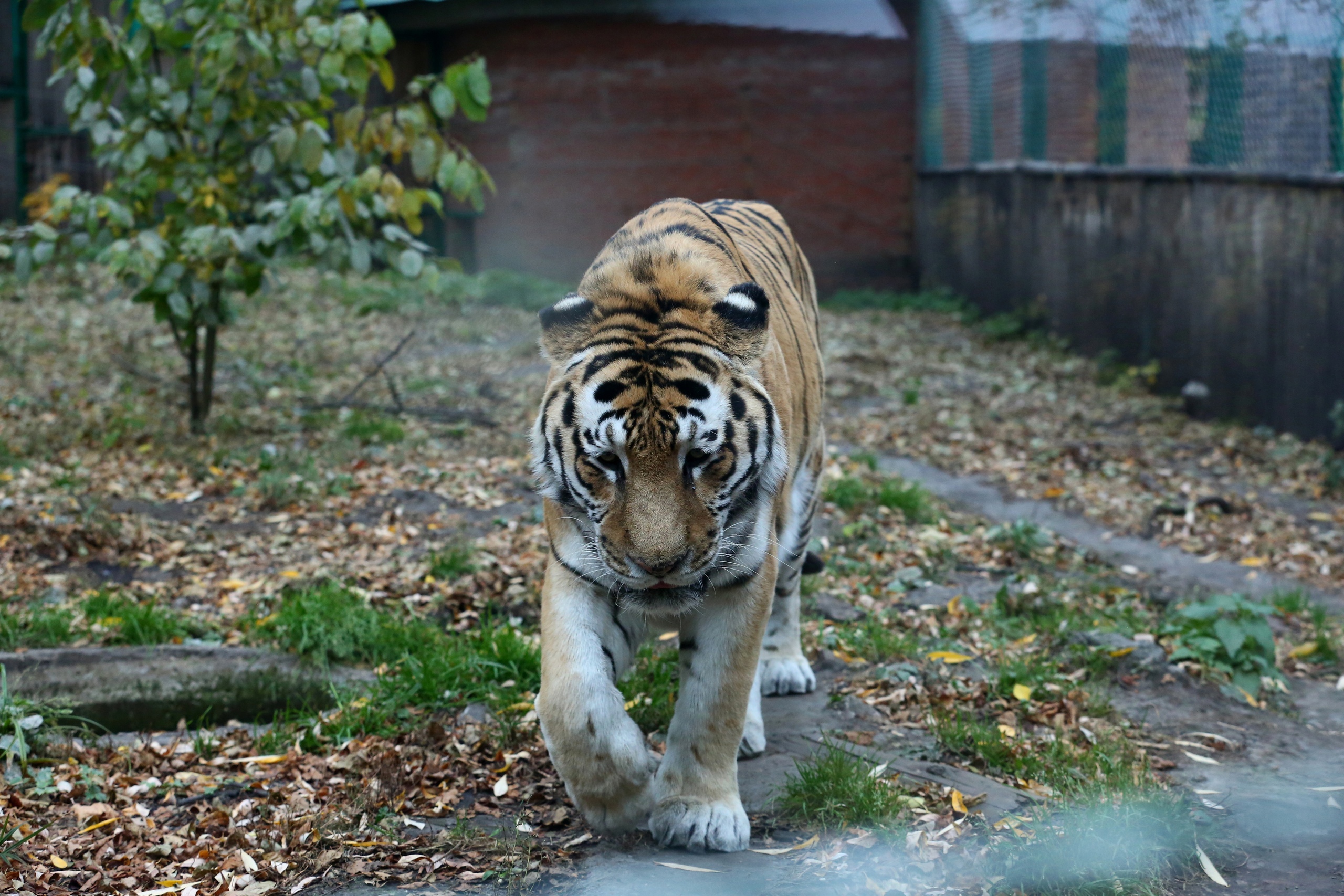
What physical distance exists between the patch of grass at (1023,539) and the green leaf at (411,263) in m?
3.13

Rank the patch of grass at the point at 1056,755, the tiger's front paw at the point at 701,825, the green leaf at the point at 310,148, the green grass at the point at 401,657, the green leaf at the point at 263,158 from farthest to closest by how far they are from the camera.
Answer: the green leaf at the point at 263,158 → the green leaf at the point at 310,148 → the green grass at the point at 401,657 → the patch of grass at the point at 1056,755 → the tiger's front paw at the point at 701,825

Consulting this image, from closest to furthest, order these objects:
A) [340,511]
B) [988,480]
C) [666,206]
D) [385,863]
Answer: [385,863] < [666,206] < [340,511] < [988,480]

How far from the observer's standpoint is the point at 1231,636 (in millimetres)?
4207

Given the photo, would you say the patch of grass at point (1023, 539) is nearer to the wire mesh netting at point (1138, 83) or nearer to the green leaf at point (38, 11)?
the wire mesh netting at point (1138, 83)

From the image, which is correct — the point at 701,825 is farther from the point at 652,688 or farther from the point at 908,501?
the point at 908,501

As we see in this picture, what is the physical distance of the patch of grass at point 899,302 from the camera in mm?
12820

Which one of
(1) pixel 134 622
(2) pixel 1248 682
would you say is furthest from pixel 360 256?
(2) pixel 1248 682

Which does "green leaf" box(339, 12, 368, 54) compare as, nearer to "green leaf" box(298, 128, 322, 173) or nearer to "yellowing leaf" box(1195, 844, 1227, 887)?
"green leaf" box(298, 128, 322, 173)

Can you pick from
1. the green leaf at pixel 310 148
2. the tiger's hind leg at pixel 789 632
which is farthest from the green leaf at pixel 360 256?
the tiger's hind leg at pixel 789 632

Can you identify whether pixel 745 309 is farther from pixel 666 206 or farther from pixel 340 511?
pixel 340 511

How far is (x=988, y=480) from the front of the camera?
7.20 metres

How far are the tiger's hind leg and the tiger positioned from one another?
0.73m

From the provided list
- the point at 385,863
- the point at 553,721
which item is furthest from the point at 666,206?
the point at 385,863

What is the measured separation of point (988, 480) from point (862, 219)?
7.10 metres
